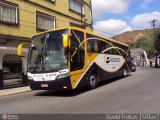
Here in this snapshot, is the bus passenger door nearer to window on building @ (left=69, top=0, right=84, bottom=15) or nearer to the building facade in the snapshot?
the building facade

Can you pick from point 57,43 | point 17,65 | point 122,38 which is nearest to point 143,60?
point 17,65

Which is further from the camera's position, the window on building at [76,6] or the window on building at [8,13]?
the window on building at [76,6]

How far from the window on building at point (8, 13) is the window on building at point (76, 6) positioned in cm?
1015

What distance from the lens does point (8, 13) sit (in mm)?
21312

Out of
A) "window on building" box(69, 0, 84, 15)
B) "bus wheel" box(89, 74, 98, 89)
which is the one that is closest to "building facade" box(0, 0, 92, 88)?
"window on building" box(69, 0, 84, 15)

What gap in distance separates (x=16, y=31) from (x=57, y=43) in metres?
8.93

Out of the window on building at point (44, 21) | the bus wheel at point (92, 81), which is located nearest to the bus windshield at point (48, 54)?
the bus wheel at point (92, 81)

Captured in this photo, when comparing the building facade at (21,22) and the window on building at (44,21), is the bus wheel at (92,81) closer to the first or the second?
the building facade at (21,22)

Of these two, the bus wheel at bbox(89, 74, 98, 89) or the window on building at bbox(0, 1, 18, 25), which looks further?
the window on building at bbox(0, 1, 18, 25)

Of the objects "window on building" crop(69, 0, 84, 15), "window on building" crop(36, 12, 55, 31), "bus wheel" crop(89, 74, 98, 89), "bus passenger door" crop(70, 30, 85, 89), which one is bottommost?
"bus wheel" crop(89, 74, 98, 89)

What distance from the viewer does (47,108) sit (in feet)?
34.9

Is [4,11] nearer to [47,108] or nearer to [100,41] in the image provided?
[100,41]

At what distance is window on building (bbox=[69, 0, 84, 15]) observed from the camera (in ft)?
104

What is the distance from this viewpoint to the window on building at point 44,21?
985 inches
